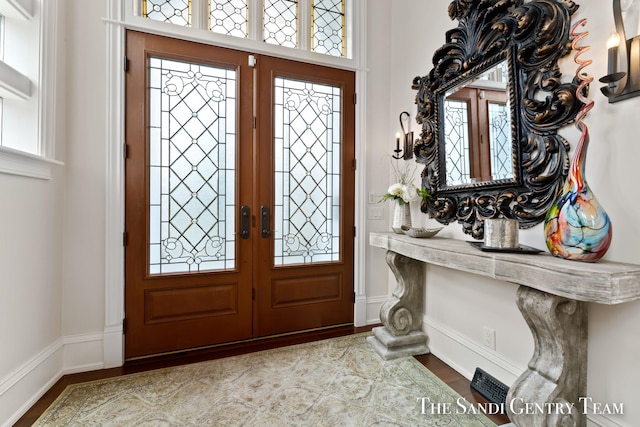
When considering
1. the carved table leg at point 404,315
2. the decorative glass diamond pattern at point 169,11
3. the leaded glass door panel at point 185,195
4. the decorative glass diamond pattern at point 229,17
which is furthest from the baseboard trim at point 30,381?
the decorative glass diamond pattern at point 229,17

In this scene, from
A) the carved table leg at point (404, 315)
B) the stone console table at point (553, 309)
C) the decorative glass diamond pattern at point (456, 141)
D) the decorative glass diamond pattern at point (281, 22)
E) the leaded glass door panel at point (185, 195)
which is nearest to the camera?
the stone console table at point (553, 309)

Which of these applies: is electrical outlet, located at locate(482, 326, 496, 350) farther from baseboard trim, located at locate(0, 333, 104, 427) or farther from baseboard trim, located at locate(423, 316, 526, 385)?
baseboard trim, located at locate(0, 333, 104, 427)

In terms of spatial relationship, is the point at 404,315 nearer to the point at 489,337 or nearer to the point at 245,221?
the point at 489,337

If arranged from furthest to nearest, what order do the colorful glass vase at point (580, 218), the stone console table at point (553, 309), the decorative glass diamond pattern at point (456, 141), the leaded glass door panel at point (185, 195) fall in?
the leaded glass door panel at point (185, 195)
the decorative glass diamond pattern at point (456, 141)
the colorful glass vase at point (580, 218)
the stone console table at point (553, 309)

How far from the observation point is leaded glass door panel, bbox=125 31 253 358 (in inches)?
86.7

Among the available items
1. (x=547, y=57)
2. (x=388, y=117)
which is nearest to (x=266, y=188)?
(x=388, y=117)

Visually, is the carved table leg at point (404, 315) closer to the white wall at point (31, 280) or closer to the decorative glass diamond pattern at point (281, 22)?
the decorative glass diamond pattern at point (281, 22)

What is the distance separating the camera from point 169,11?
2295 millimetres

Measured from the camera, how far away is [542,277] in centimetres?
121

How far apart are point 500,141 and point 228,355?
244cm

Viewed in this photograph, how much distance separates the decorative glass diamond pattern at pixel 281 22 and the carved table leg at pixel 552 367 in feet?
8.63

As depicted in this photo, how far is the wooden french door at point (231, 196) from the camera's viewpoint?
2.22 m

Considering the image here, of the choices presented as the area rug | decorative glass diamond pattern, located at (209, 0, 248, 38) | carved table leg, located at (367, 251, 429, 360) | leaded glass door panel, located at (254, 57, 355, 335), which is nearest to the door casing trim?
the area rug

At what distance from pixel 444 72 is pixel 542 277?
1.63m
